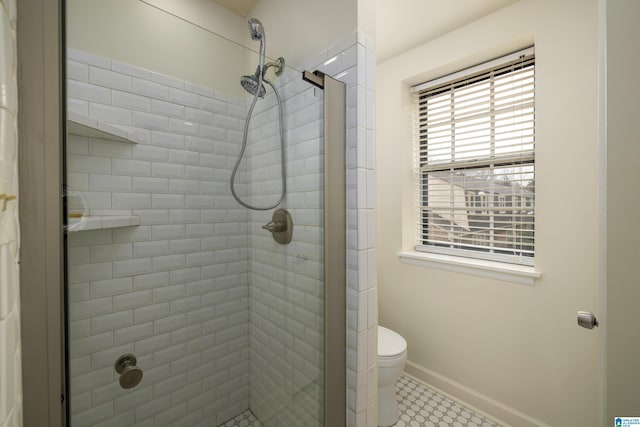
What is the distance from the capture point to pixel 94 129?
82cm

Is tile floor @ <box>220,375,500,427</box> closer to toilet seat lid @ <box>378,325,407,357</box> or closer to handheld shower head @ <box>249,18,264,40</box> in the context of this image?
toilet seat lid @ <box>378,325,407,357</box>

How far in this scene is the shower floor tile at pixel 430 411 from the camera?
1667mm

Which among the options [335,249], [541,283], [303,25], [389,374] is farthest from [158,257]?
[541,283]

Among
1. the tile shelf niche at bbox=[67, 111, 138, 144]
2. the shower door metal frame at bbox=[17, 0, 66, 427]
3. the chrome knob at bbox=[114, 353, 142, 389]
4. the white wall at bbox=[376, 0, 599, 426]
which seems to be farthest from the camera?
the white wall at bbox=[376, 0, 599, 426]

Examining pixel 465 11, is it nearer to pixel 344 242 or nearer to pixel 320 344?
pixel 344 242

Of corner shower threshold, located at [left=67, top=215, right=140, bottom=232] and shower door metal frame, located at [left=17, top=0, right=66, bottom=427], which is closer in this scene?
shower door metal frame, located at [left=17, top=0, right=66, bottom=427]

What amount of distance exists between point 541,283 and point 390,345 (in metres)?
0.94

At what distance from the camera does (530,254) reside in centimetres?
173

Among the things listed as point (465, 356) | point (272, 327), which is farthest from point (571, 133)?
point (272, 327)

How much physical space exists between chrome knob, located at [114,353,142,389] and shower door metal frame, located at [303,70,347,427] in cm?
71

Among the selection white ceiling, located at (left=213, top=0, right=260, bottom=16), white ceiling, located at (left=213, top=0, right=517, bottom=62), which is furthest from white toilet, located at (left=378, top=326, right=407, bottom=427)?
white ceiling, located at (left=213, top=0, right=260, bottom=16)

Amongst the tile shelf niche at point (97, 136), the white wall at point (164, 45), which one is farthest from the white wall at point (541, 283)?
the tile shelf niche at point (97, 136)

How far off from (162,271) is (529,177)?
206cm

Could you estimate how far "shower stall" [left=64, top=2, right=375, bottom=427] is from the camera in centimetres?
89
